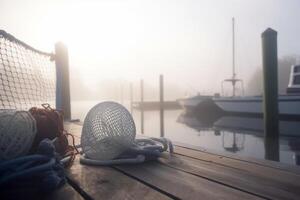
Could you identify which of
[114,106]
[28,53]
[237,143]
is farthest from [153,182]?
[237,143]

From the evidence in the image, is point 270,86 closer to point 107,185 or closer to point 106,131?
point 106,131

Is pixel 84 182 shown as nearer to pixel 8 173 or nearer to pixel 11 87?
pixel 8 173

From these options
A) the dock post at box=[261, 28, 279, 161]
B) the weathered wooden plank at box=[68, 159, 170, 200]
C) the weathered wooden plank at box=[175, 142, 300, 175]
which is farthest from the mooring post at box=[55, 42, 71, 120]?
the dock post at box=[261, 28, 279, 161]

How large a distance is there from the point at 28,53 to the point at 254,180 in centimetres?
486

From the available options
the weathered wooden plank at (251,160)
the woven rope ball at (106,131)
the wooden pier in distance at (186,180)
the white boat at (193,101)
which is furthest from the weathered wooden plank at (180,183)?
the white boat at (193,101)

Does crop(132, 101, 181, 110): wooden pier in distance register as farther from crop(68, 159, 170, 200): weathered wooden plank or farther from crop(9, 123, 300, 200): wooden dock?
crop(68, 159, 170, 200): weathered wooden plank

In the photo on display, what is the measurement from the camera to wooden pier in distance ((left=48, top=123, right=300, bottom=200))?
207 cm

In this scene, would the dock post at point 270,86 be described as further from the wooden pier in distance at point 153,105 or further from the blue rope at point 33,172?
the wooden pier in distance at point 153,105

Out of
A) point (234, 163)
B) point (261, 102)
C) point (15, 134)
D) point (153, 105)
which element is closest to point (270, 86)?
point (234, 163)

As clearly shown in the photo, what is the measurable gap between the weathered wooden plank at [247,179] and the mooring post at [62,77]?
5368mm

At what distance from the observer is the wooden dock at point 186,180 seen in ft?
6.78

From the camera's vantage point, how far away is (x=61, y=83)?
8031 mm

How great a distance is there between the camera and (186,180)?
2396 millimetres

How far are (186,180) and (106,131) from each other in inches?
42.4
